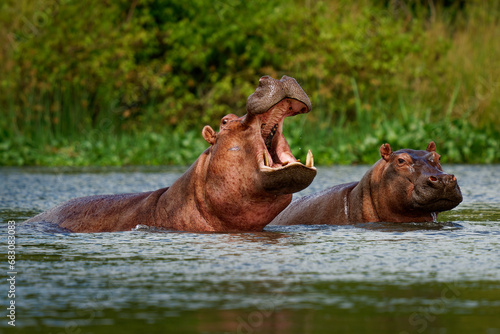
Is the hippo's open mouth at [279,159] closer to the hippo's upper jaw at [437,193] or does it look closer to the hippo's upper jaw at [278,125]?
the hippo's upper jaw at [278,125]

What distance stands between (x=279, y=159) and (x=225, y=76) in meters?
12.5

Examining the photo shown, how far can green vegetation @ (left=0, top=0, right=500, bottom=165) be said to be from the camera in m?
13.8

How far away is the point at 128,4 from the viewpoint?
58.7 feet

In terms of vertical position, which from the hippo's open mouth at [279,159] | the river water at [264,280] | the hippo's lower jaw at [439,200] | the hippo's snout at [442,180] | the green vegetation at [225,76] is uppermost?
the green vegetation at [225,76]

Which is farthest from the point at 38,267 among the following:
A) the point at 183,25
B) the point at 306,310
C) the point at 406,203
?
the point at 183,25

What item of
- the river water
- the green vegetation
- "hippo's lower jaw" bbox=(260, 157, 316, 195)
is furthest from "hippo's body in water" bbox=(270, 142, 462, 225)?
the green vegetation

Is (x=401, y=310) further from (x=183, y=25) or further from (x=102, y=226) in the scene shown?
(x=183, y=25)

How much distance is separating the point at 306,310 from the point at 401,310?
0.34 m

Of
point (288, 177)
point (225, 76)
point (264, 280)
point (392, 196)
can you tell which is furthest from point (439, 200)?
point (225, 76)

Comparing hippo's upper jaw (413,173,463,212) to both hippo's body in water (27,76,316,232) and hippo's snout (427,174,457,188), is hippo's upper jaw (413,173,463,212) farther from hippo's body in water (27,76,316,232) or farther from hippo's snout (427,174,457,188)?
hippo's body in water (27,76,316,232)

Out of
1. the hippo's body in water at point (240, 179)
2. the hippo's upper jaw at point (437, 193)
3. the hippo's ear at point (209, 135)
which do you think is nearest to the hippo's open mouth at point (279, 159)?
the hippo's body in water at point (240, 179)

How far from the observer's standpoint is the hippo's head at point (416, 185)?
19.5 ft

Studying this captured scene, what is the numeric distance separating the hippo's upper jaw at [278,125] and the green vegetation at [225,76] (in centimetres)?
731

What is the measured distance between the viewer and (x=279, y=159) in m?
5.39
